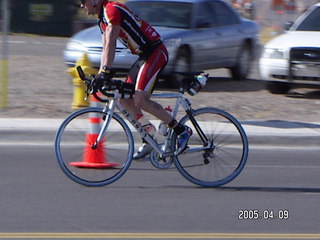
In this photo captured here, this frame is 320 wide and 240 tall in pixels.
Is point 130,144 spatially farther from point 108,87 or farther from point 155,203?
point 155,203

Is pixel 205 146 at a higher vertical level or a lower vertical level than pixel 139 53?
lower

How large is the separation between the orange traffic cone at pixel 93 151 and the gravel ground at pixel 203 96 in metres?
3.83

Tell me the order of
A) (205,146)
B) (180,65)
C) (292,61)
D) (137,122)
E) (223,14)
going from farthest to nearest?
(223,14) < (180,65) < (292,61) < (205,146) < (137,122)

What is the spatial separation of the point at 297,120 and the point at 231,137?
14.3ft

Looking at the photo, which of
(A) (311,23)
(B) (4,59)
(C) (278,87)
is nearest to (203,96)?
(C) (278,87)

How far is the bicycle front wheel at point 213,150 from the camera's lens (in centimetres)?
748

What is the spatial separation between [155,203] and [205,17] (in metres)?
8.75

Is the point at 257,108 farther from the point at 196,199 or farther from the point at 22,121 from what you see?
the point at 196,199

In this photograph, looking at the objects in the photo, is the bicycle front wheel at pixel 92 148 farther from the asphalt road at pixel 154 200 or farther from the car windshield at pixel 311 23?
the car windshield at pixel 311 23

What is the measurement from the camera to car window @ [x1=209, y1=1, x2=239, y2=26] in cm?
1562

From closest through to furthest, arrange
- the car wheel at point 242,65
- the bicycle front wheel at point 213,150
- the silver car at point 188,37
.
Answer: the bicycle front wheel at point 213,150, the silver car at point 188,37, the car wheel at point 242,65

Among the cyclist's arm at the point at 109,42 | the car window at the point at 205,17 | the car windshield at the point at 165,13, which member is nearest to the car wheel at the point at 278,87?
the car window at the point at 205,17

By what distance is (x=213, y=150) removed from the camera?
298 inches

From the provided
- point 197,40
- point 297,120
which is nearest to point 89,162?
point 297,120
